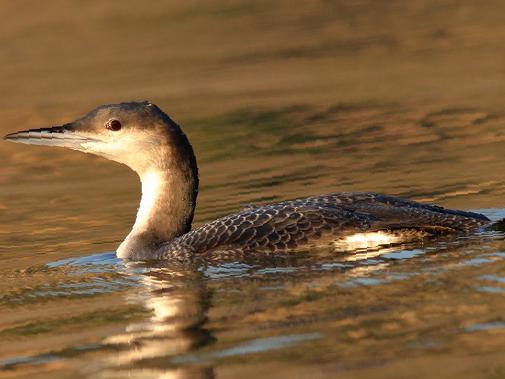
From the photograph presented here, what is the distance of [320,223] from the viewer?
837cm

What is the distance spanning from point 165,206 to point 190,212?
0.56ft

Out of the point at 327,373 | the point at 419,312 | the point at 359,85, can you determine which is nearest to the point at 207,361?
the point at 327,373

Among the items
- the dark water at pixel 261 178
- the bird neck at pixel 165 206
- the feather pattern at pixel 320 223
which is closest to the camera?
the dark water at pixel 261 178

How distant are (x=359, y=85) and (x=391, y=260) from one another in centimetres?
764

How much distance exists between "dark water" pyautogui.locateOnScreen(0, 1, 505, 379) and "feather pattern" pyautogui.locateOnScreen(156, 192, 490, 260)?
0.51ft

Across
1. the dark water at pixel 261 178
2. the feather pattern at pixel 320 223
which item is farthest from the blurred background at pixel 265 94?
the feather pattern at pixel 320 223

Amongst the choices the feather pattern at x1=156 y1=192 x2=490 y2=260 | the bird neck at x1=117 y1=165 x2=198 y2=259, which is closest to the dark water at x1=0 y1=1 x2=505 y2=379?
the feather pattern at x1=156 y1=192 x2=490 y2=260

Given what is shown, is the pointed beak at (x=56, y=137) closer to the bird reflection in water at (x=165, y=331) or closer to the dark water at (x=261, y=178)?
the dark water at (x=261, y=178)

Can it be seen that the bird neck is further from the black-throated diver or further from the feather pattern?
the feather pattern

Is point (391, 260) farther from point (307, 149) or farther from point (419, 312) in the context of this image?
point (307, 149)

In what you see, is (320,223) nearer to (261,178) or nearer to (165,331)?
(165,331)

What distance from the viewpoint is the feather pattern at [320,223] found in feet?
27.4

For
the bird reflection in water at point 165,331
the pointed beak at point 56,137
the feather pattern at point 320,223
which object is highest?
the pointed beak at point 56,137

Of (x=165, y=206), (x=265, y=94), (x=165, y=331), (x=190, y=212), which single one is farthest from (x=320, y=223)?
(x=265, y=94)
